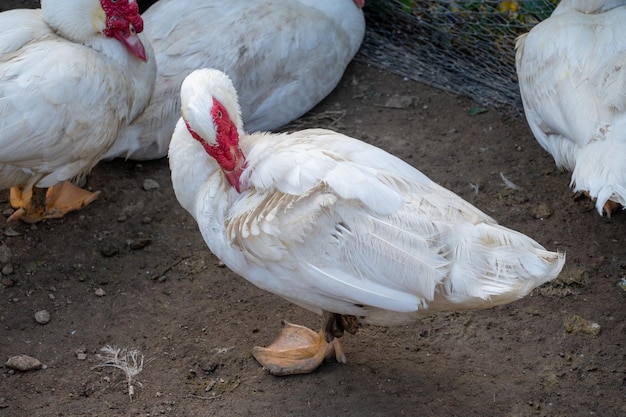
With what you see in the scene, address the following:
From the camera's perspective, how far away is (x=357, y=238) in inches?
147

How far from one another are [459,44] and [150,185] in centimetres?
259

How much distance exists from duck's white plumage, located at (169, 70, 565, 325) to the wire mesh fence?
2.57m

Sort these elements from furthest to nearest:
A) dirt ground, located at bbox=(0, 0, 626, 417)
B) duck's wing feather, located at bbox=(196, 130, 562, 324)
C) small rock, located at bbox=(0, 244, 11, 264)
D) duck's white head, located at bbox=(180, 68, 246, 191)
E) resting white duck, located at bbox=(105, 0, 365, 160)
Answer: resting white duck, located at bbox=(105, 0, 365, 160) < small rock, located at bbox=(0, 244, 11, 264) < dirt ground, located at bbox=(0, 0, 626, 417) < duck's white head, located at bbox=(180, 68, 246, 191) < duck's wing feather, located at bbox=(196, 130, 562, 324)

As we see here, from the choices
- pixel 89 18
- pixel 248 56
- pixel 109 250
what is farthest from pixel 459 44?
pixel 109 250

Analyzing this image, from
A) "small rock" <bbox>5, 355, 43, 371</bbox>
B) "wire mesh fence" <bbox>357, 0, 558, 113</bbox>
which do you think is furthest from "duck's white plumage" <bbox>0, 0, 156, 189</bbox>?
"wire mesh fence" <bbox>357, 0, 558, 113</bbox>

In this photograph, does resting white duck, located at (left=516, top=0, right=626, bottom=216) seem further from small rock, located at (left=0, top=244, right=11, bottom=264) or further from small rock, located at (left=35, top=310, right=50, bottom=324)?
small rock, located at (left=0, top=244, right=11, bottom=264)

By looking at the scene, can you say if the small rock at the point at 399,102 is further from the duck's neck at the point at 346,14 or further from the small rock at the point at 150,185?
the small rock at the point at 150,185

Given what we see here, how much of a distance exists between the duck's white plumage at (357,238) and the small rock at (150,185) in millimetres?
1747

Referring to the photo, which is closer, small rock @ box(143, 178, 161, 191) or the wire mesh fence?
small rock @ box(143, 178, 161, 191)

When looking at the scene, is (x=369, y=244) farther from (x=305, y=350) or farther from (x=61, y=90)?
(x=61, y=90)

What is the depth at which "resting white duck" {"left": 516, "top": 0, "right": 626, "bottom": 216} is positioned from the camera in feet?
14.2

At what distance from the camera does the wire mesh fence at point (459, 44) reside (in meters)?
6.27

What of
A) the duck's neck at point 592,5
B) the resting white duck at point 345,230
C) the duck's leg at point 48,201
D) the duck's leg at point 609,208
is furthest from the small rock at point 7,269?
the duck's neck at point 592,5

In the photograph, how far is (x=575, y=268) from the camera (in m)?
4.95
